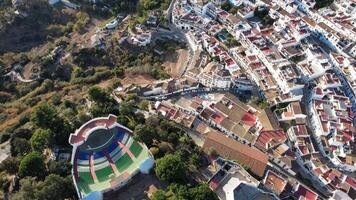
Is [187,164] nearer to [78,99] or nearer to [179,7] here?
[78,99]

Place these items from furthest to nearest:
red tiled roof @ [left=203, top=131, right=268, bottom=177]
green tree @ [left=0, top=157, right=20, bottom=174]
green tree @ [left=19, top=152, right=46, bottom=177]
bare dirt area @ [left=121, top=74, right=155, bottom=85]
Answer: bare dirt area @ [left=121, top=74, right=155, bottom=85]
red tiled roof @ [left=203, top=131, right=268, bottom=177]
green tree @ [left=0, top=157, right=20, bottom=174]
green tree @ [left=19, top=152, right=46, bottom=177]

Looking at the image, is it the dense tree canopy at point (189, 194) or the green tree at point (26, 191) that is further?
the dense tree canopy at point (189, 194)

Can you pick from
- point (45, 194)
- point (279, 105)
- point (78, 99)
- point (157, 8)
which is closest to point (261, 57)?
point (279, 105)

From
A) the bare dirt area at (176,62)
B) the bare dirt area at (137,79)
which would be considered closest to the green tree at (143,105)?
the bare dirt area at (137,79)

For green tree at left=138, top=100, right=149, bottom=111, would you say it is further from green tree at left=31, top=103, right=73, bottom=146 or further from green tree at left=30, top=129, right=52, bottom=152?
green tree at left=30, top=129, right=52, bottom=152

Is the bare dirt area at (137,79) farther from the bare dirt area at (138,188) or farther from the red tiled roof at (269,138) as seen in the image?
the red tiled roof at (269,138)

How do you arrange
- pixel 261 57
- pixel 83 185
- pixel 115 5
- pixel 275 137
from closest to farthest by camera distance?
pixel 83 185
pixel 275 137
pixel 261 57
pixel 115 5

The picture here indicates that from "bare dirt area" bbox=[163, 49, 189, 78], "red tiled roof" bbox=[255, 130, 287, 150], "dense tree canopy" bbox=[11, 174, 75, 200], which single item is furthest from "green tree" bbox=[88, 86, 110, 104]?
"red tiled roof" bbox=[255, 130, 287, 150]
